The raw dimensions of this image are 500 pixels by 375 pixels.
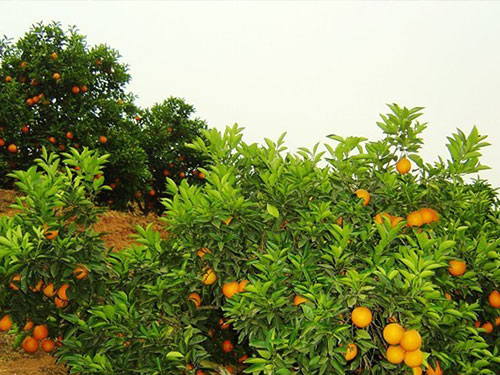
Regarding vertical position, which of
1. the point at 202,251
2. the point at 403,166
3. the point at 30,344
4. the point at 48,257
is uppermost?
the point at 403,166

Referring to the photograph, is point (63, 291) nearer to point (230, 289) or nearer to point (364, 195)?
point (230, 289)

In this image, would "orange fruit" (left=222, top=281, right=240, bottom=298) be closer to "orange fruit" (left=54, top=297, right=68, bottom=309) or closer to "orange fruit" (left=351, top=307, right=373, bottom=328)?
"orange fruit" (left=351, top=307, right=373, bottom=328)

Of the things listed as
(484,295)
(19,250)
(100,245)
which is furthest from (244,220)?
(484,295)

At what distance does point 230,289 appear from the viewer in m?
4.38

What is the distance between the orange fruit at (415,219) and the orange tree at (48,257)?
2.65 meters

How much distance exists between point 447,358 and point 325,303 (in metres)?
1.31

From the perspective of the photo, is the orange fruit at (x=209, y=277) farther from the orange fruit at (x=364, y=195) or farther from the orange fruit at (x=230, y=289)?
the orange fruit at (x=364, y=195)

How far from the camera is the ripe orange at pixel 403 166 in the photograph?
4.95 meters

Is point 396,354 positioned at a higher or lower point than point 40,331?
higher

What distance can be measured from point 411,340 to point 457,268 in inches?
48.1

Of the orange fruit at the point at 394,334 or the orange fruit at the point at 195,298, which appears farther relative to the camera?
the orange fruit at the point at 195,298

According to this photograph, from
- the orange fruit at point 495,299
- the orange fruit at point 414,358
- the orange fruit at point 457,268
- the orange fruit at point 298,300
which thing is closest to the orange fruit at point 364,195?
the orange fruit at point 457,268

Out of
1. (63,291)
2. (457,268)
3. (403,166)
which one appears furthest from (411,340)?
(63,291)

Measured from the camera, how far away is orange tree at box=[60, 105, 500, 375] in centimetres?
385
